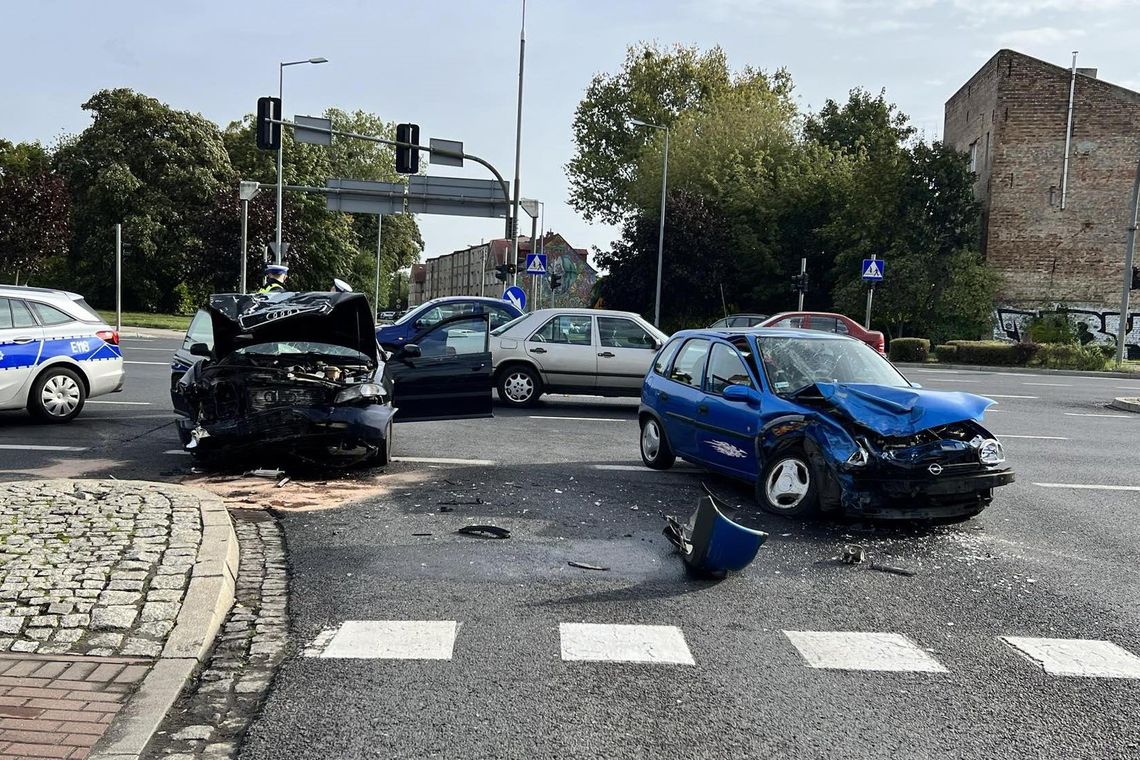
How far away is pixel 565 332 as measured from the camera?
15922 millimetres

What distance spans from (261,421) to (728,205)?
41905 millimetres

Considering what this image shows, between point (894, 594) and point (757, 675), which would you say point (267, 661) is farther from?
point (894, 594)

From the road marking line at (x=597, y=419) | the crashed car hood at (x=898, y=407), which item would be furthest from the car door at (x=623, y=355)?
the crashed car hood at (x=898, y=407)

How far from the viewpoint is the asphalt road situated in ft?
12.5

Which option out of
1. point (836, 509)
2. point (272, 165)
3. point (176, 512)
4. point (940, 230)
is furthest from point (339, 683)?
point (272, 165)

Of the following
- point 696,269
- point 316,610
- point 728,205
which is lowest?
point 316,610

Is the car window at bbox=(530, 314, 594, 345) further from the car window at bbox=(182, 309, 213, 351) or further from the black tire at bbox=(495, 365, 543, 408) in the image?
the car window at bbox=(182, 309, 213, 351)

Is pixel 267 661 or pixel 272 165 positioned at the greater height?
pixel 272 165

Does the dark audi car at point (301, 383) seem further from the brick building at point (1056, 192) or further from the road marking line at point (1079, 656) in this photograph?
the brick building at point (1056, 192)

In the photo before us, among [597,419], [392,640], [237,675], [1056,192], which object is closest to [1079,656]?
[392,640]

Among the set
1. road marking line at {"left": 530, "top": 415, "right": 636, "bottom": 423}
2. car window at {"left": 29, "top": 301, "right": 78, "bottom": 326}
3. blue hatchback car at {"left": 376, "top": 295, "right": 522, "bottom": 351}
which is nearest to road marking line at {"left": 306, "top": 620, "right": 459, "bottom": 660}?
car window at {"left": 29, "top": 301, "right": 78, "bottom": 326}

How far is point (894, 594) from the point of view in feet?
19.3

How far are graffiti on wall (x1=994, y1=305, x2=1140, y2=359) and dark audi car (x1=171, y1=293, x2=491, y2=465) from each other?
35.1 meters

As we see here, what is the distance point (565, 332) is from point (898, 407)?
8952 millimetres
